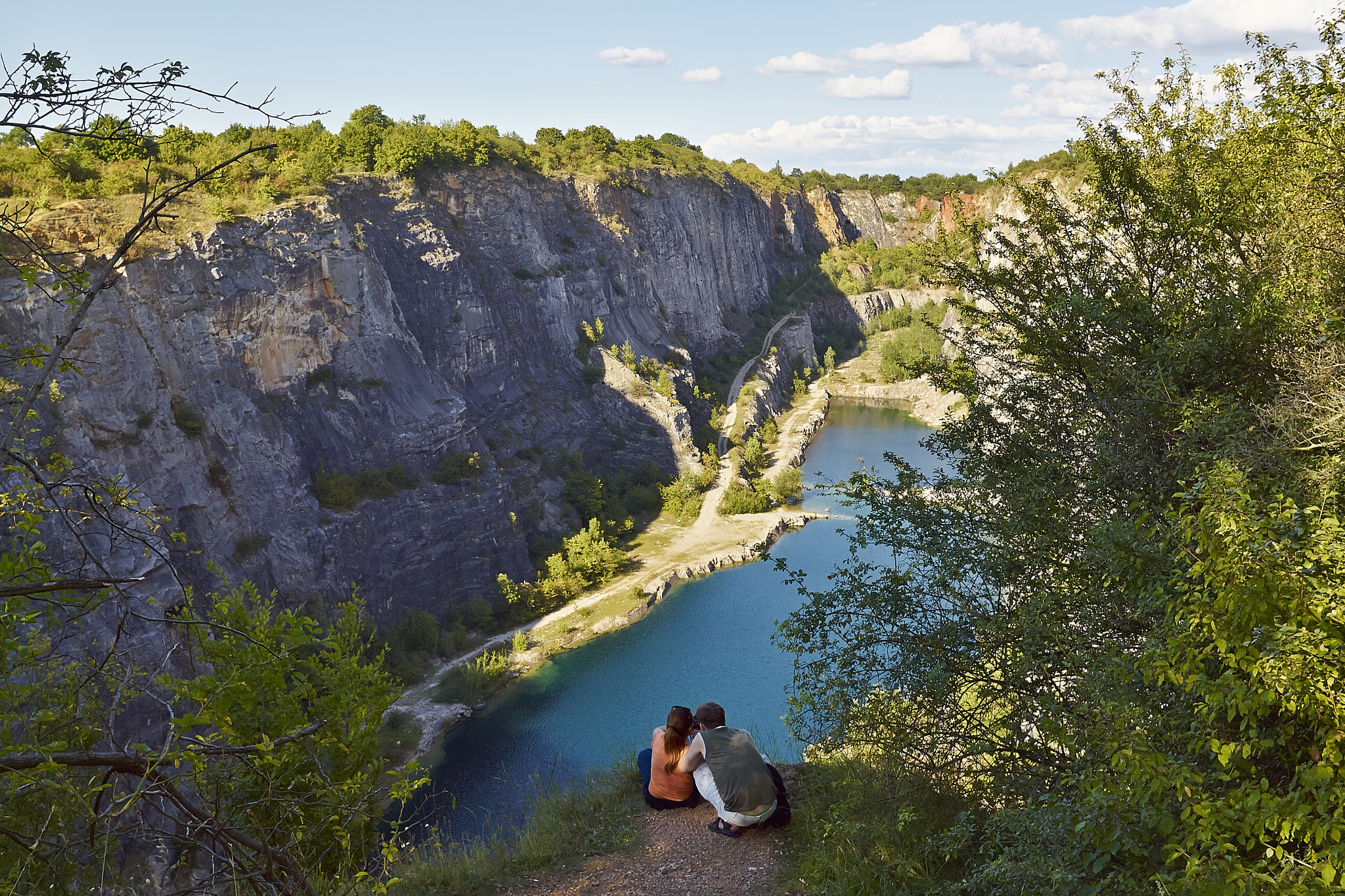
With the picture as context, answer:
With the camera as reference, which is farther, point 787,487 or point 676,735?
point 787,487

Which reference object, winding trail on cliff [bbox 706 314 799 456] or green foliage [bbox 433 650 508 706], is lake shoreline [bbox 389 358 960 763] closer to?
green foliage [bbox 433 650 508 706]

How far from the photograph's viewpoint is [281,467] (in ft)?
83.7

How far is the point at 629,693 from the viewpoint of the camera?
24.7 m

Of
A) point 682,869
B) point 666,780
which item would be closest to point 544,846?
point 666,780

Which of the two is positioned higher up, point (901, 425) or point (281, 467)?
point (281, 467)

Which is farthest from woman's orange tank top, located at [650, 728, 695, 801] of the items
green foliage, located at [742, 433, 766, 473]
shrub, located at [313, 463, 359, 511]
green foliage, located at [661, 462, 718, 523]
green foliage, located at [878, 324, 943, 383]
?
green foliage, located at [878, 324, 943, 383]

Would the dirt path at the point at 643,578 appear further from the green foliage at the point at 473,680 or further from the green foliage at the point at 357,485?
the green foliage at the point at 357,485

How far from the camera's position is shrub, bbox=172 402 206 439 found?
22984 mm

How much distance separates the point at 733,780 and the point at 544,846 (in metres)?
1.92

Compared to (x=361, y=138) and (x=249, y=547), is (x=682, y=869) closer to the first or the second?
(x=249, y=547)

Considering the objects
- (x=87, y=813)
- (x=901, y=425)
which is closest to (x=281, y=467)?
(x=87, y=813)

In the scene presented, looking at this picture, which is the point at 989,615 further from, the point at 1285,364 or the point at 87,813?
the point at 87,813

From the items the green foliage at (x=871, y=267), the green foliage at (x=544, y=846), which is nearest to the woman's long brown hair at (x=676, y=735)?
the green foliage at (x=544, y=846)

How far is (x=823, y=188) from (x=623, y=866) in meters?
88.7
